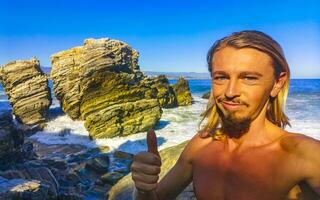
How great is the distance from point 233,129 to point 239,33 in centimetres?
56

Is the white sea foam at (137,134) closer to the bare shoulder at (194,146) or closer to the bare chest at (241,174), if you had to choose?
the bare shoulder at (194,146)

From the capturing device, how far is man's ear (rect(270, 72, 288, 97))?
86.0 inches

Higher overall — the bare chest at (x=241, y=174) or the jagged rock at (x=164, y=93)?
the bare chest at (x=241, y=174)

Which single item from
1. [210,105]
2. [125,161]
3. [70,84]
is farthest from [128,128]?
[210,105]

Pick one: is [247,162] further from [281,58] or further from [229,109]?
[281,58]

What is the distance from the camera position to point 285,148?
202cm

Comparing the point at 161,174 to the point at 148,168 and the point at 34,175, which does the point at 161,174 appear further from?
the point at 148,168

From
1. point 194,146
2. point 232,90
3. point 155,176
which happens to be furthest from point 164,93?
point 155,176

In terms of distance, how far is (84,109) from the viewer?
67.2 feet

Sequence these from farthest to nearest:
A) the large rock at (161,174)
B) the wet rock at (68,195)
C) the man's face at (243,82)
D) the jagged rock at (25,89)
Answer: the jagged rock at (25,89)
the wet rock at (68,195)
the large rock at (161,174)
the man's face at (243,82)

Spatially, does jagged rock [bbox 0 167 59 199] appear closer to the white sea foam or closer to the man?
the man

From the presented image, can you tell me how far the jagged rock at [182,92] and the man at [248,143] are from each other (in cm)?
2844

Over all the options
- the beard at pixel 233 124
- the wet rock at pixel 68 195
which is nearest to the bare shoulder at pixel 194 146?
the beard at pixel 233 124

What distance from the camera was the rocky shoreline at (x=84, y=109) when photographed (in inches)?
404
